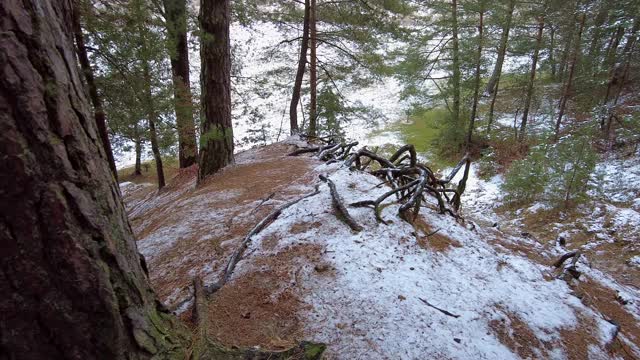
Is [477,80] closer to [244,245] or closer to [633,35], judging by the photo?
[633,35]

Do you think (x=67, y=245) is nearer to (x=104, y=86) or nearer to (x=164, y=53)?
(x=104, y=86)

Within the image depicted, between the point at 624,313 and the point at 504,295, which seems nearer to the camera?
the point at 504,295

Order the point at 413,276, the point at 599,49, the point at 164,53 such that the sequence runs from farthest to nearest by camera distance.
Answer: the point at 599,49 → the point at 164,53 → the point at 413,276

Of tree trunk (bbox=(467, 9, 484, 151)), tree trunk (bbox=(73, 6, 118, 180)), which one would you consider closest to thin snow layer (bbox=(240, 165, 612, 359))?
tree trunk (bbox=(73, 6, 118, 180))

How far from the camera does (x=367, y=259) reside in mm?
2180

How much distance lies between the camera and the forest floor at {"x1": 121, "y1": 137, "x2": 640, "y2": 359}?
5.59 feet

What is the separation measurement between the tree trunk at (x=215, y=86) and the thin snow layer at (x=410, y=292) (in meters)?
2.84

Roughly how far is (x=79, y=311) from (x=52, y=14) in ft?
2.96

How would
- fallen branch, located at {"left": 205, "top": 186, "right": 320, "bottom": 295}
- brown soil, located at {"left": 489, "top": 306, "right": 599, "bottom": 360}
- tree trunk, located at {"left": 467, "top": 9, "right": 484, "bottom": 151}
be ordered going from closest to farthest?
brown soil, located at {"left": 489, "top": 306, "right": 599, "bottom": 360}, fallen branch, located at {"left": 205, "top": 186, "right": 320, "bottom": 295}, tree trunk, located at {"left": 467, "top": 9, "right": 484, "bottom": 151}

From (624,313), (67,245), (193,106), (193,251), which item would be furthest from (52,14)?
(193,106)

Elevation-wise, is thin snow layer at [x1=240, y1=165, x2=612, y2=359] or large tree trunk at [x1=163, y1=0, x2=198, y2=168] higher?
large tree trunk at [x1=163, y1=0, x2=198, y2=168]

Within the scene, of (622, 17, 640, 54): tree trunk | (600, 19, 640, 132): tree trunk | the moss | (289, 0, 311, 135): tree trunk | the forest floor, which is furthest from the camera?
(600, 19, 640, 132): tree trunk

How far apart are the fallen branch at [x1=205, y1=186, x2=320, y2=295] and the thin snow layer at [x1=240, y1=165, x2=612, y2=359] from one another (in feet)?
0.18

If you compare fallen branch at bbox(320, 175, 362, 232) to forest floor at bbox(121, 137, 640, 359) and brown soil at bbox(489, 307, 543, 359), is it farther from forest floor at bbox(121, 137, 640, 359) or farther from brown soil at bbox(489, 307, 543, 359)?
brown soil at bbox(489, 307, 543, 359)
